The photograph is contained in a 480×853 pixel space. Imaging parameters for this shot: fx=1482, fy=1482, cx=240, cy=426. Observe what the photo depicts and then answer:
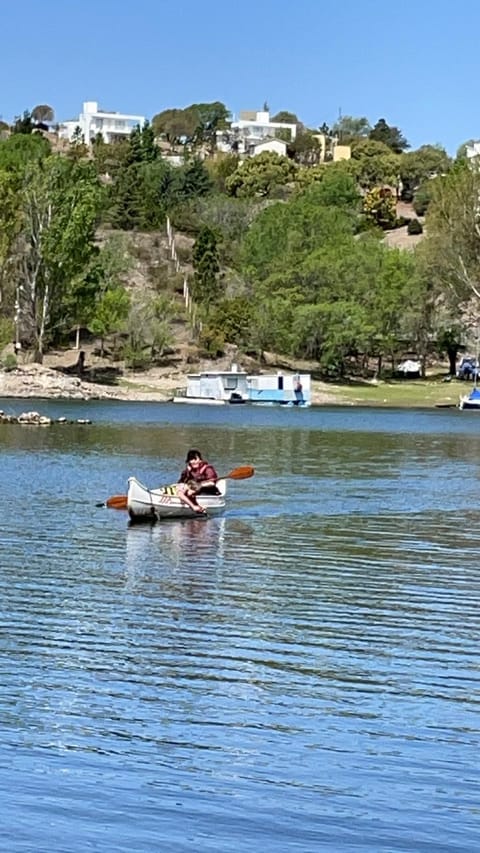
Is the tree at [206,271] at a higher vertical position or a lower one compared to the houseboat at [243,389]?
higher

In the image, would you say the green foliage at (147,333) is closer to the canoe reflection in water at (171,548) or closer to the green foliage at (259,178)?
the green foliage at (259,178)

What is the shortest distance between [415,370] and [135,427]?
186ft

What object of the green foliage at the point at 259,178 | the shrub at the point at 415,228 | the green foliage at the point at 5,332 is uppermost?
the green foliage at the point at 259,178

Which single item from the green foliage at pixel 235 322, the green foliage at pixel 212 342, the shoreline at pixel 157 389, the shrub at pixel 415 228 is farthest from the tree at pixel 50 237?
the shrub at pixel 415 228

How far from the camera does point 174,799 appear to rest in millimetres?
14211

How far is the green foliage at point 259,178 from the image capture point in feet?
632

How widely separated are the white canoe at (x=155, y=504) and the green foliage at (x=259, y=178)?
154m

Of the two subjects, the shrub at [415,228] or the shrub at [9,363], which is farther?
the shrub at [415,228]

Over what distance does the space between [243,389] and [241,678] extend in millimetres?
94025

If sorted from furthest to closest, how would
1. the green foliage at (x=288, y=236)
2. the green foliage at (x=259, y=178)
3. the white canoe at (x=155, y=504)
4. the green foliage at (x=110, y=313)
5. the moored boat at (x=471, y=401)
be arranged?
1. the green foliage at (x=259, y=178)
2. the green foliage at (x=288, y=236)
3. the green foliage at (x=110, y=313)
4. the moored boat at (x=471, y=401)
5. the white canoe at (x=155, y=504)

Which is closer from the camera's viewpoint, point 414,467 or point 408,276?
point 414,467

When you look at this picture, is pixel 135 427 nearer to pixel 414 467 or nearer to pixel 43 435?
pixel 43 435

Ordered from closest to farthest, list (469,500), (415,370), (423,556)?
(423,556), (469,500), (415,370)

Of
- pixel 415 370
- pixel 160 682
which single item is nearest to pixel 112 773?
pixel 160 682
